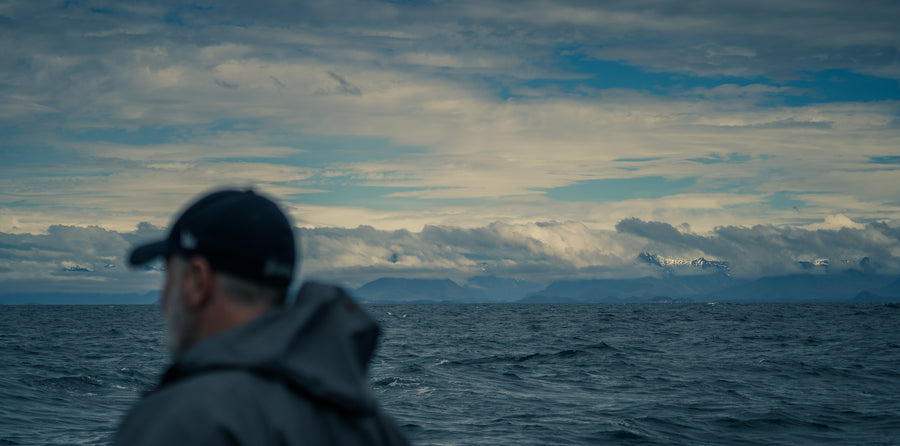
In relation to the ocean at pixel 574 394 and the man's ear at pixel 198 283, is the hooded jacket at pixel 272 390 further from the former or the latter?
the ocean at pixel 574 394

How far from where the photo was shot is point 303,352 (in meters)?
1.81

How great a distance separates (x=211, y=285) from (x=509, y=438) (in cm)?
1405

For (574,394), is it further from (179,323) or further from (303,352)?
(303,352)

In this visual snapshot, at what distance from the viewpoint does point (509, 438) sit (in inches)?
599

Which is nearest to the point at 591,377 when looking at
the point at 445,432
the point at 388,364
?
the point at 388,364

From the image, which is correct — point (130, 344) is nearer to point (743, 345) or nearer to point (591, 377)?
point (591, 377)

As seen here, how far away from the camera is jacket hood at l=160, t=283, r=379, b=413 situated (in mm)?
1732

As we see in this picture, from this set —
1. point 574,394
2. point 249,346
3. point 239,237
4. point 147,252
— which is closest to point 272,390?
point 249,346

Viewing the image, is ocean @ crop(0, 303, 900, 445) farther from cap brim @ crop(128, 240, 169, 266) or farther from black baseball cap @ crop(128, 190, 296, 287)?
black baseball cap @ crop(128, 190, 296, 287)

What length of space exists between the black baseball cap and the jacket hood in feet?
0.43

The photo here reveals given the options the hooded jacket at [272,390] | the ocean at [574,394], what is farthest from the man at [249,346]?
the ocean at [574,394]

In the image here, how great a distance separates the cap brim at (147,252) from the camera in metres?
2.10

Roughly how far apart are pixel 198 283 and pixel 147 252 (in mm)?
273

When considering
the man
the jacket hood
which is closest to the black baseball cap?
the man
